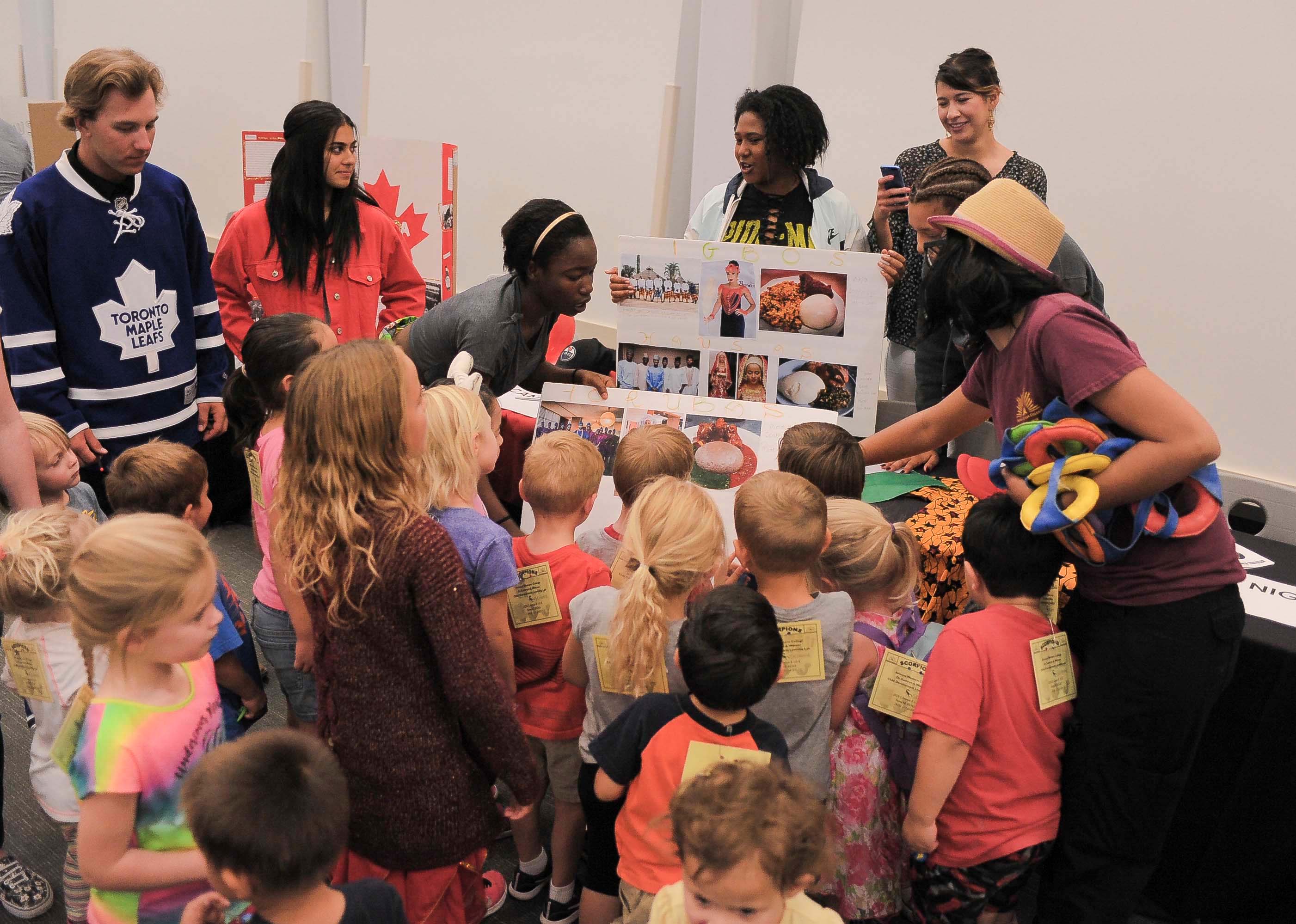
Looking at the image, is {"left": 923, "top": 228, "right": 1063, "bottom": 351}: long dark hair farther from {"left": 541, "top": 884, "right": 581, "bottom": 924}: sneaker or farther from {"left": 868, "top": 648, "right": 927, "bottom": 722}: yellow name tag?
{"left": 541, "top": 884, "right": 581, "bottom": 924}: sneaker

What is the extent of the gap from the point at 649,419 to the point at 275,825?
69.1 inches

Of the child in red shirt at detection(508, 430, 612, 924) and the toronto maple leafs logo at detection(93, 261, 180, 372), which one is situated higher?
the toronto maple leafs logo at detection(93, 261, 180, 372)

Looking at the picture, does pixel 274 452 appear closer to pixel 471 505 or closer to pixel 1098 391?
pixel 471 505

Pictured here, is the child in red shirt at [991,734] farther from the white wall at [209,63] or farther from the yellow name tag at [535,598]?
the white wall at [209,63]

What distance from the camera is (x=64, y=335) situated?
9.33 ft

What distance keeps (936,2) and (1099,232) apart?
4.10 ft

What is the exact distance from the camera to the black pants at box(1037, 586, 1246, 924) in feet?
6.02

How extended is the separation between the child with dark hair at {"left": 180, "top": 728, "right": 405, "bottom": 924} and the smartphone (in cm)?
269

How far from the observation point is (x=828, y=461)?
2396 millimetres

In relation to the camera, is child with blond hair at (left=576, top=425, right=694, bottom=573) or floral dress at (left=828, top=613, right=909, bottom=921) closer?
floral dress at (left=828, top=613, right=909, bottom=921)

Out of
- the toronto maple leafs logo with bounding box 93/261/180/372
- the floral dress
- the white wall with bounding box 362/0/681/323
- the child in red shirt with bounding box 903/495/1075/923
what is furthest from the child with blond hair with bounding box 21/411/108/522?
the white wall with bounding box 362/0/681/323

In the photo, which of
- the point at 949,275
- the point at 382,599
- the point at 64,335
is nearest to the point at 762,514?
the point at 949,275

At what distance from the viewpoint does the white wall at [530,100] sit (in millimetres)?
5355

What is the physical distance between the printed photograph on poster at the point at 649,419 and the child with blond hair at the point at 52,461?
138 cm
